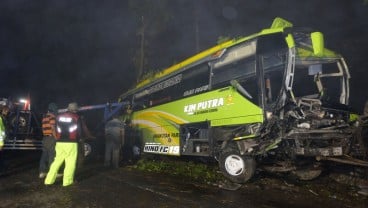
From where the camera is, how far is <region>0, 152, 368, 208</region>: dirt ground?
4.88m

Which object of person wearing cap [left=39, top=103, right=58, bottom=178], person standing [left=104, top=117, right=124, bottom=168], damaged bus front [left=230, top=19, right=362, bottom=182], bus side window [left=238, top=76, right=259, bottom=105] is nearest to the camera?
damaged bus front [left=230, top=19, right=362, bottom=182]

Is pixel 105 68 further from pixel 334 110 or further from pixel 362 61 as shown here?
pixel 334 110

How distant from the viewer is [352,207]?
4.73m

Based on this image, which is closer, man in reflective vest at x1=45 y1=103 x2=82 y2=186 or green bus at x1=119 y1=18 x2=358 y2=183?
green bus at x1=119 y1=18 x2=358 y2=183

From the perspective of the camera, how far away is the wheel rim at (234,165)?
619 centimetres

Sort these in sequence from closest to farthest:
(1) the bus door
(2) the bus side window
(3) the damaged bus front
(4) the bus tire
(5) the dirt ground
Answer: (5) the dirt ground < (3) the damaged bus front < (2) the bus side window < (4) the bus tire < (1) the bus door

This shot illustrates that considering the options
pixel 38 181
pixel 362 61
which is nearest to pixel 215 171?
pixel 38 181

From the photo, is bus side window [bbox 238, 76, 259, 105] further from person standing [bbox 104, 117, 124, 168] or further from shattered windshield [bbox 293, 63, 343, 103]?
person standing [bbox 104, 117, 124, 168]

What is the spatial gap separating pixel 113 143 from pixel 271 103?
5.05 meters

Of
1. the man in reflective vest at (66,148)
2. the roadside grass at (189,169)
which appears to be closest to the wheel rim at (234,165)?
the roadside grass at (189,169)

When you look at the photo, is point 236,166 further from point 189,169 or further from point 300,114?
point 189,169

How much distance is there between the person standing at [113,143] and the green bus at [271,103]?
2424mm

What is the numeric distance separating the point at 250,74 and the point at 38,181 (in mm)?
4968

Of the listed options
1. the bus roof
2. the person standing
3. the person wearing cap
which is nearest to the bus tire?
the bus roof
